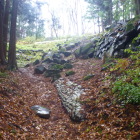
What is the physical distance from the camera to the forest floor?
5.09 metres

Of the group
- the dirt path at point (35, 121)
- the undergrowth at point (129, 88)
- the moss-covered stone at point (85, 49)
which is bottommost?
the dirt path at point (35, 121)

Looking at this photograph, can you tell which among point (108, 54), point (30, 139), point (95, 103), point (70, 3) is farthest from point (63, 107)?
point (70, 3)

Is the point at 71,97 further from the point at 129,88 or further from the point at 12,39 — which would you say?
the point at 12,39

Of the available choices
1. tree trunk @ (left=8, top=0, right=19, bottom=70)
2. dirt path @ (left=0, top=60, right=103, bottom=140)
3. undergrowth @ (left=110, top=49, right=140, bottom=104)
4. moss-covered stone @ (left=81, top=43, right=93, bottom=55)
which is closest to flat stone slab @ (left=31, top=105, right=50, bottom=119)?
dirt path @ (left=0, top=60, right=103, bottom=140)

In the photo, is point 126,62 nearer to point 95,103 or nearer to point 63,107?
point 95,103

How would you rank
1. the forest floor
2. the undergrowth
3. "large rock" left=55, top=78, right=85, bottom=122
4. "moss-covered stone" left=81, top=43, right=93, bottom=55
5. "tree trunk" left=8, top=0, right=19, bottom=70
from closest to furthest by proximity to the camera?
the forest floor
the undergrowth
"large rock" left=55, top=78, right=85, bottom=122
"tree trunk" left=8, top=0, right=19, bottom=70
"moss-covered stone" left=81, top=43, right=93, bottom=55

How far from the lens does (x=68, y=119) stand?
717 cm

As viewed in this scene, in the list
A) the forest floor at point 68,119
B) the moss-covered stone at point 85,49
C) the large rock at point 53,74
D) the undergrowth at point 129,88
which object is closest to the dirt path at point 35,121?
the forest floor at point 68,119

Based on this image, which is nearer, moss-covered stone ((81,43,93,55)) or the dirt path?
the dirt path

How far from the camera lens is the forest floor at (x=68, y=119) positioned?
16.7 ft

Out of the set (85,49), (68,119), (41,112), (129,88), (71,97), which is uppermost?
(85,49)

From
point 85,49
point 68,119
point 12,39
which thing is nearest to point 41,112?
point 68,119

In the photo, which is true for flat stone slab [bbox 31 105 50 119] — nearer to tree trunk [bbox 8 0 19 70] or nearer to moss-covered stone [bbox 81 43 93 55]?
tree trunk [bbox 8 0 19 70]

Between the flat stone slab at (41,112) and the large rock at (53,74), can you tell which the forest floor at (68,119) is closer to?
the flat stone slab at (41,112)
